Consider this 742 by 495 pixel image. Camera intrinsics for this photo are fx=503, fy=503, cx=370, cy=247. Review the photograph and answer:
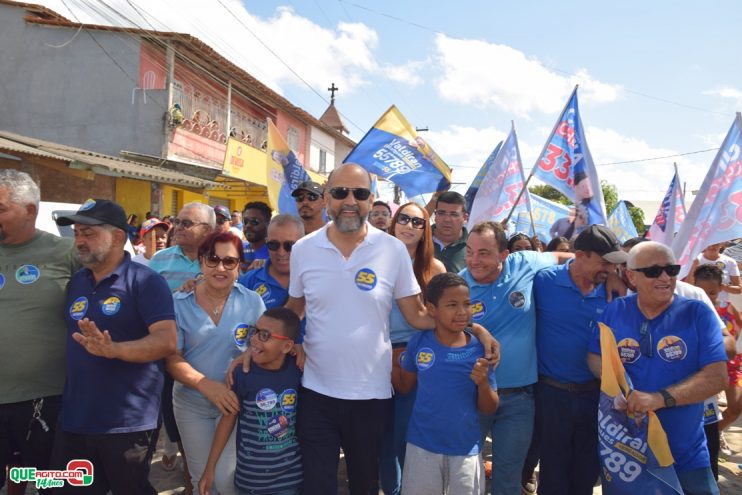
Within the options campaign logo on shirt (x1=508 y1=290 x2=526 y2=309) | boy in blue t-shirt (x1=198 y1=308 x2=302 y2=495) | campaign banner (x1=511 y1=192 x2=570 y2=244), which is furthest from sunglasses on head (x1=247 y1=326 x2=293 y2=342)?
campaign banner (x1=511 y1=192 x2=570 y2=244)

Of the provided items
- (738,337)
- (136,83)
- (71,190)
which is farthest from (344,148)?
(738,337)

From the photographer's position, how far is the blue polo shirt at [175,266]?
4.22 meters

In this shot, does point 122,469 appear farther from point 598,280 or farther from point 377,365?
point 598,280

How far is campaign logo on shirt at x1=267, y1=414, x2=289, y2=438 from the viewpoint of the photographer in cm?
288

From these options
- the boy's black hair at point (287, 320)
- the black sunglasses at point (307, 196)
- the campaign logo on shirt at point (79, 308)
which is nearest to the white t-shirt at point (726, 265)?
the black sunglasses at point (307, 196)

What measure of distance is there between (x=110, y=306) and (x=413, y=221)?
205 cm

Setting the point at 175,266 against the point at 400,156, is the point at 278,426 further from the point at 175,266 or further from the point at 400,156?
the point at 400,156

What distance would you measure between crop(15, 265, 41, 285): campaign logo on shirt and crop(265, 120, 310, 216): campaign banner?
3247 mm

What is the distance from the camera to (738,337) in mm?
4820

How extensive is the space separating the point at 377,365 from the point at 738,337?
4.03 m

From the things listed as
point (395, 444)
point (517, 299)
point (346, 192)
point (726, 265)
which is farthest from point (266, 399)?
point (726, 265)

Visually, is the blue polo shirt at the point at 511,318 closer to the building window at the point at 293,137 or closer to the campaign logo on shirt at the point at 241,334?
the campaign logo on shirt at the point at 241,334

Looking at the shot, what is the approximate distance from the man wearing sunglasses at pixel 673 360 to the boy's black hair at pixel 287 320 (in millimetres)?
1851

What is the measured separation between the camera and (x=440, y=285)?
3.00 meters
